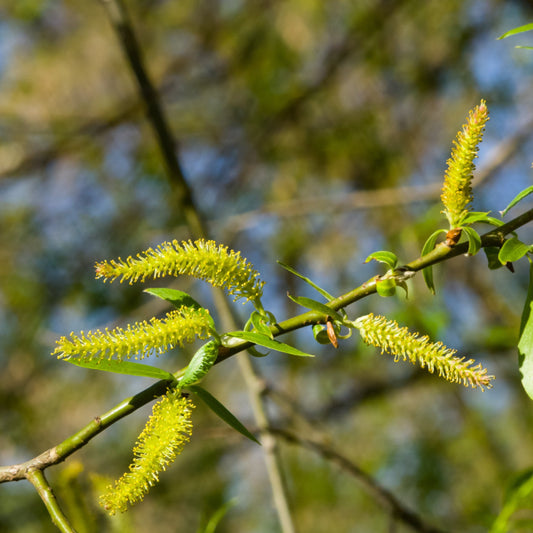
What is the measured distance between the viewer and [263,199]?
13.3 feet

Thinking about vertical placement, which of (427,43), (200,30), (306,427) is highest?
(200,30)

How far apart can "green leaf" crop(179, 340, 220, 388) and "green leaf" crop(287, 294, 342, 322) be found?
12 centimetres

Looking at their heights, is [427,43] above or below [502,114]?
above

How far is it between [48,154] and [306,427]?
2.64 metres

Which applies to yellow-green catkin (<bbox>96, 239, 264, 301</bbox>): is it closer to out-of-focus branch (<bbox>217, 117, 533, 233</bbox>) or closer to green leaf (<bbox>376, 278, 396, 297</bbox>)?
green leaf (<bbox>376, 278, 396, 297</bbox>)

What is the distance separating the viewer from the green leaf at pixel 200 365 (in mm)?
671

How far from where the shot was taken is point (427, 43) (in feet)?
12.8

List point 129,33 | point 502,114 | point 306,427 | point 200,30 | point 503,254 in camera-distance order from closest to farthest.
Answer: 1. point 503,254
2. point 129,33
3. point 306,427
4. point 502,114
5. point 200,30

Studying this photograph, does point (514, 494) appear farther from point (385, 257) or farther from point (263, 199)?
point (263, 199)

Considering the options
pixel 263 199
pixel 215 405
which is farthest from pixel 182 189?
pixel 263 199

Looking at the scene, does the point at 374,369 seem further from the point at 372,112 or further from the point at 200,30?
the point at 200,30

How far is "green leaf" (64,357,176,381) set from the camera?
0.68m

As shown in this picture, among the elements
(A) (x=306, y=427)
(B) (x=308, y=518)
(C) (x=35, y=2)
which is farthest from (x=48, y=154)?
(B) (x=308, y=518)

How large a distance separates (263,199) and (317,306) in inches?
134
